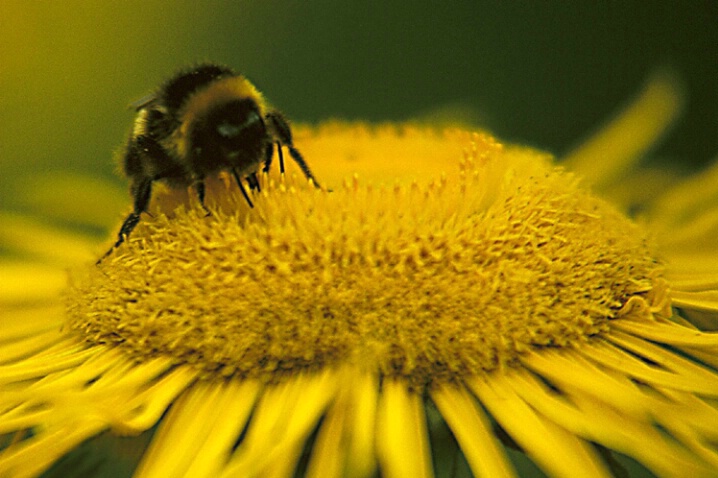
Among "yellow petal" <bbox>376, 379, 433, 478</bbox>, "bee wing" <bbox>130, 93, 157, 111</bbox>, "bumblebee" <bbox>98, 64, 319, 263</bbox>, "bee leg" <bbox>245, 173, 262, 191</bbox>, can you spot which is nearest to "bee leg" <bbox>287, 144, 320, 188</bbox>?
"bumblebee" <bbox>98, 64, 319, 263</bbox>

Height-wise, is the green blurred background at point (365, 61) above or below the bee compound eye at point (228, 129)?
above

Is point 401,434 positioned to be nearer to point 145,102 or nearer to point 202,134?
point 202,134

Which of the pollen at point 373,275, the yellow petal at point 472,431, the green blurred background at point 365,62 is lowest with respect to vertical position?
the yellow petal at point 472,431

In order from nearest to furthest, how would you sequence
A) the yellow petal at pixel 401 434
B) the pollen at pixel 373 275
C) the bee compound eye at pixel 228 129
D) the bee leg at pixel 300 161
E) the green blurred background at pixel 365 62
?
the yellow petal at pixel 401 434 < the pollen at pixel 373 275 < the bee compound eye at pixel 228 129 < the bee leg at pixel 300 161 < the green blurred background at pixel 365 62

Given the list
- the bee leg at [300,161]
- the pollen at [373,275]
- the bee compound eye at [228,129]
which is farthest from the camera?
the bee leg at [300,161]

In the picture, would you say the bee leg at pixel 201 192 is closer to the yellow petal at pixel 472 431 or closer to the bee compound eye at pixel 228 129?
the bee compound eye at pixel 228 129

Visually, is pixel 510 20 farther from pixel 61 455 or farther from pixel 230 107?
pixel 61 455

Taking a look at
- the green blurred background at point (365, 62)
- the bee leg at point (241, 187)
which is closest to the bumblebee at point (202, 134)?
the bee leg at point (241, 187)
